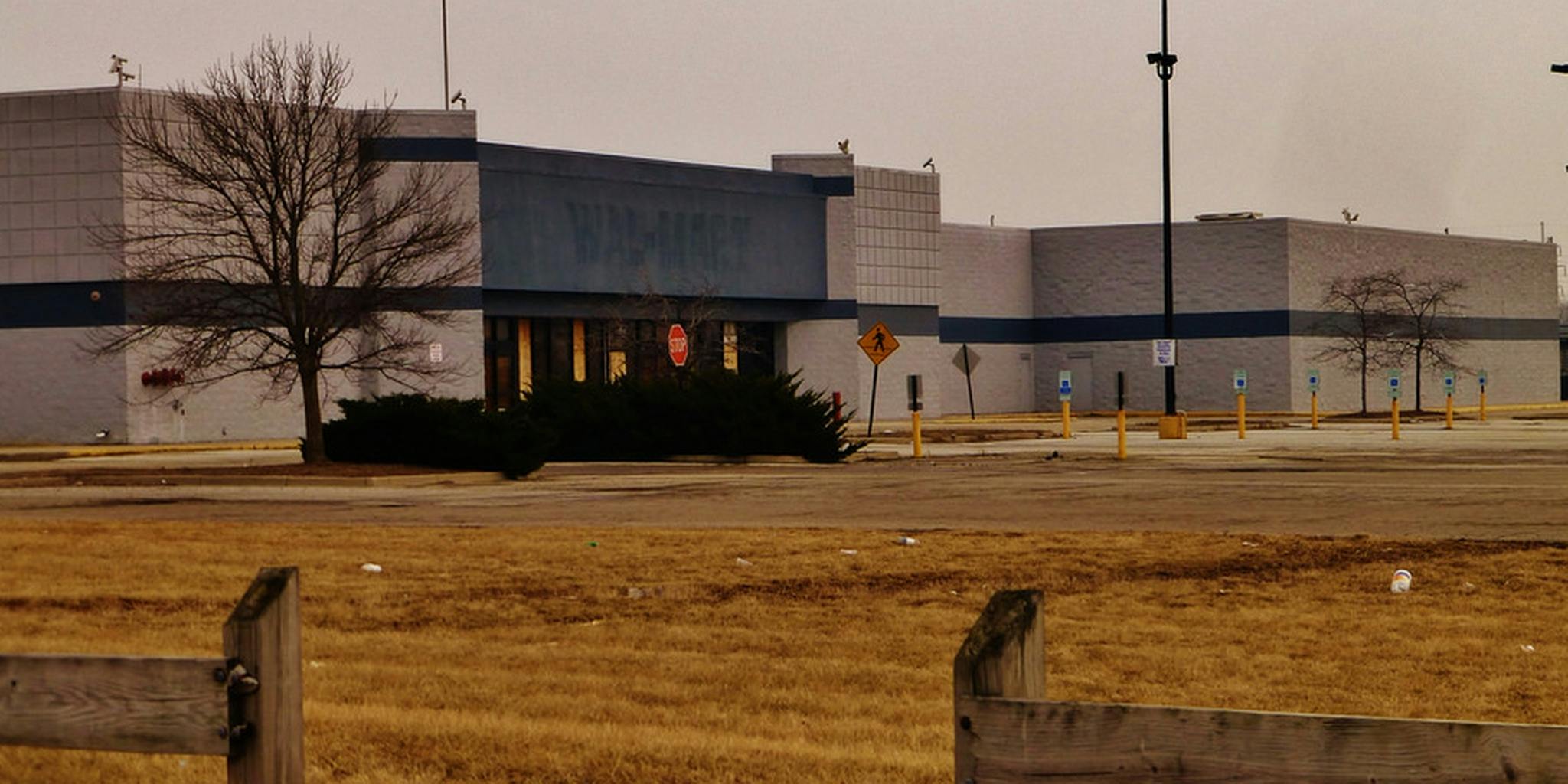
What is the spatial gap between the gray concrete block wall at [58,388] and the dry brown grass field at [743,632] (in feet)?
117

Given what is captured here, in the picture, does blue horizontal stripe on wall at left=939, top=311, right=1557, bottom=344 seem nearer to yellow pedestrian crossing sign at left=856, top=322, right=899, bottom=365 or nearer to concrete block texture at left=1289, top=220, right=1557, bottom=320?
concrete block texture at left=1289, top=220, right=1557, bottom=320

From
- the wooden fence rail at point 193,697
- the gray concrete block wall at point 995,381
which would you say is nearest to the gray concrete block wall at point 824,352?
the gray concrete block wall at point 995,381

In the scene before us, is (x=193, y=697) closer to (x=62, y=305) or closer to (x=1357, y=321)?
(x=62, y=305)

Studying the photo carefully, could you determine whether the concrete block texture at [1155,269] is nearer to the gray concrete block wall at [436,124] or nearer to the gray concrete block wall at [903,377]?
the gray concrete block wall at [903,377]

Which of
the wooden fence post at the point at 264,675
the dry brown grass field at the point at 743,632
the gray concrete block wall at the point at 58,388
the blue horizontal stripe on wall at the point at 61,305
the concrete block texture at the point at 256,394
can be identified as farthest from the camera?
the concrete block texture at the point at 256,394

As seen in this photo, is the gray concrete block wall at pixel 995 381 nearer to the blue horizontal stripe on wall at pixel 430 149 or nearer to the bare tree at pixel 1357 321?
the bare tree at pixel 1357 321

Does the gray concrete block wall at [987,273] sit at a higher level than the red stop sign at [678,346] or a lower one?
higher

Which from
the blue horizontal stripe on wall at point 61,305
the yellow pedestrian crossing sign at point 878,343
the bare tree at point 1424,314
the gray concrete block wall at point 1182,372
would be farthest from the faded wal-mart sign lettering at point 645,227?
the bare tree at point 1424,314

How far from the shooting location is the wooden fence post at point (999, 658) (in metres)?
4.85

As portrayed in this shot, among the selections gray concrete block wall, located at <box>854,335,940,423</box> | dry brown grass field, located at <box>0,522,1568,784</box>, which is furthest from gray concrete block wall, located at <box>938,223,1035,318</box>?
dry brown grass field, located at <box>0,522,1568,784</box>

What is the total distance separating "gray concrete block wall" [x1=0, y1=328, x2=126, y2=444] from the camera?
54.1 m

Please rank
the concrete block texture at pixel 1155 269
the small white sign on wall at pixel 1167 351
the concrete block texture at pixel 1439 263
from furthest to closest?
the concrete block texture at pixel 1439 263 → the concrete block texture at pixel 1155 269 → the small white sign on wall at pixel 1167 351

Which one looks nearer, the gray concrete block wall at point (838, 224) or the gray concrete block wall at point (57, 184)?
the gray concrete block wall at point (57, 184)

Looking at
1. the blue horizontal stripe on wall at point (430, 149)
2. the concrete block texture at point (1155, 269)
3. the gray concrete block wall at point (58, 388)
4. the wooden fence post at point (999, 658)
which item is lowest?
the wooden fence post at point (999, 658)
